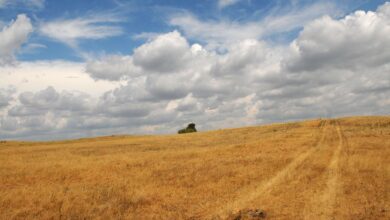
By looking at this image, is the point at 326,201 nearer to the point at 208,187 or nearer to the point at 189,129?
the point at 208,187

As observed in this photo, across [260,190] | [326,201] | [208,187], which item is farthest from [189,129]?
[326,201]

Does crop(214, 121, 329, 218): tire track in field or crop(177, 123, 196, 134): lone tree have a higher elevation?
crop(177, 123, 196, 134): lone tree

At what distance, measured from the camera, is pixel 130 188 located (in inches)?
870

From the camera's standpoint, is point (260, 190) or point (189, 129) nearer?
point (260, 190)

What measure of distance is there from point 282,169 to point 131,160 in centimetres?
1396

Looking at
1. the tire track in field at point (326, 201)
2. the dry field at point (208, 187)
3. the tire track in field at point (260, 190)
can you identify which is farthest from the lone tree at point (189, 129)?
the tire track in field at point (326, 201)

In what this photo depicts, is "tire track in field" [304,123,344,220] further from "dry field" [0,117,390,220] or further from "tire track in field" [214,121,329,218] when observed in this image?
"tire track in field" [214,121,329,218]

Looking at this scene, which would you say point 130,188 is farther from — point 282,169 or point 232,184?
point 282,169

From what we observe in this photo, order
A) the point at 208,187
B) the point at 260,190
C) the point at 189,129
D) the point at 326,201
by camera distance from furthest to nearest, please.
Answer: the point at 189,129
the point at 208,187
the point at 260,190
the point at 326,201

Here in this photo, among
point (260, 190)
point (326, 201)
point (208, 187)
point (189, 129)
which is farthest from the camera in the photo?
point (189, 129)

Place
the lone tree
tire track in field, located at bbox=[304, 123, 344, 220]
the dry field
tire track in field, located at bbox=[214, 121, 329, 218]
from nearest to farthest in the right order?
tire track in field, located at bbox=[304, 123, 344, 220] < the dry field < tire track in field, located at bbox=[214, 121, 329, 218] < the lone tree

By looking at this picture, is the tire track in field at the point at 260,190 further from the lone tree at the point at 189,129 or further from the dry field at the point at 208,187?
the lone tree at the point at 189,129

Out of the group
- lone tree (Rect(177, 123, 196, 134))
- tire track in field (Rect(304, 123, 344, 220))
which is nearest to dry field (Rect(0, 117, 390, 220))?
tire track in field (Rect(304, 123, 344, 220))

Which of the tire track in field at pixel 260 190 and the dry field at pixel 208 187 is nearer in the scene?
the dry field at pixel 208 187
